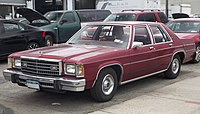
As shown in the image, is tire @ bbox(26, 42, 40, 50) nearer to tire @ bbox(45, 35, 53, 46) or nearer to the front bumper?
tire @ bbox(45, 35, 53, 46)

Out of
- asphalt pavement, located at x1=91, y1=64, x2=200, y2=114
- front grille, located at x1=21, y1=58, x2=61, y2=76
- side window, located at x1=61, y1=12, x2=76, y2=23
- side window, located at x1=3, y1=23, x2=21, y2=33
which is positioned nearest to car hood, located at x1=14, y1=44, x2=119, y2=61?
front grille, located at x1=21, y1=58, x2=61, y2=76

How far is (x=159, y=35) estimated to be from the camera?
7930mm

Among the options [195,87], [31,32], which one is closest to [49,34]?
[31,32]

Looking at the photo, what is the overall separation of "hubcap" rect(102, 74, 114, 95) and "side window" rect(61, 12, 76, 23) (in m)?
9.13

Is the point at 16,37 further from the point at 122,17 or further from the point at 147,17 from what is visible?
the point at 147,17

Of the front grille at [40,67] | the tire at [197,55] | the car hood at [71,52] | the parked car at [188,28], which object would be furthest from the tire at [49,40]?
the front grille at [40,67]

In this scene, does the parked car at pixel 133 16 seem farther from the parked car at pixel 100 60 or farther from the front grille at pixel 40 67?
the front grille at pixel 40 67

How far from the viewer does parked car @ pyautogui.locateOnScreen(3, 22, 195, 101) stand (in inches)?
227

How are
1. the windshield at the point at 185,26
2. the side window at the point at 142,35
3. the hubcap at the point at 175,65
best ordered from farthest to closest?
the windshield at the point at 185,26, the hubcap at the point at 175,65, the side window at the point at 142,35

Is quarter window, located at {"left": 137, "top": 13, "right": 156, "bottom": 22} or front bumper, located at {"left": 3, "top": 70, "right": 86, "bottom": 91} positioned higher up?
quarter window, located at {"left": 137, "top": 13, "right": 156, "bottom": 22}

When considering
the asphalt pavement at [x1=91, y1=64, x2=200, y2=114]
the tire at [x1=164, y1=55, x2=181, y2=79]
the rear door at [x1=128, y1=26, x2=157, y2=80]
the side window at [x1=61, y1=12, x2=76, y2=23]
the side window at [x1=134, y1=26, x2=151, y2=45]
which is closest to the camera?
the asphalt pavement at [x1=91, y1=64, x2=200, y2=114]

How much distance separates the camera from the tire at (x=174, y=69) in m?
8.32

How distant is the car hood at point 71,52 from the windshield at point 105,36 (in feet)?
0.97

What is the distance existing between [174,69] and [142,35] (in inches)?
67.6
